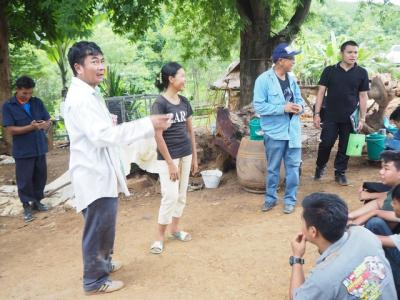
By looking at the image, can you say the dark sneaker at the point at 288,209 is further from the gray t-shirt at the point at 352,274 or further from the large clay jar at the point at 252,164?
the gray t-shirt at the point at 352,274

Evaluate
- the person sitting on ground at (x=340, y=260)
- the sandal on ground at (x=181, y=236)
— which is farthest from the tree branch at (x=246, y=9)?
the person sitting on ground at (x=340, y=260)

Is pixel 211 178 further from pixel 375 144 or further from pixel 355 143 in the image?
pixel 375 144

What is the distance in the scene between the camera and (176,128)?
3857mm

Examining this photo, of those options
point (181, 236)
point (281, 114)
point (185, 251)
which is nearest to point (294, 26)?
point (281, 114)

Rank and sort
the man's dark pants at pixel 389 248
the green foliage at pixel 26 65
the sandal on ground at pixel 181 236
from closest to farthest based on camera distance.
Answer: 1. the man's dark pants at pixel 389 248
2. the sandal on ground at pixel 181 236
3. the green foliage at pixel 26 65

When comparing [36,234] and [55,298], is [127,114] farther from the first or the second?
[55,298]

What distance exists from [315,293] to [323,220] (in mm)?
342

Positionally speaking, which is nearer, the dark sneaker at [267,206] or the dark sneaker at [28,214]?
the dark sneaker at [267,206]

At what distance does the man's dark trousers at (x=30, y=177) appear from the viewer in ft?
18.3

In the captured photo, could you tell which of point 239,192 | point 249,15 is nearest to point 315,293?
point 239,192

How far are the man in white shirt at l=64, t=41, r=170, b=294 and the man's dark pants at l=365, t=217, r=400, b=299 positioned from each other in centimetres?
151

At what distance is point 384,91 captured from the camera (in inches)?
263

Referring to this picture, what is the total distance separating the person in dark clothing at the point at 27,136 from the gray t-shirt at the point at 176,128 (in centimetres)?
234

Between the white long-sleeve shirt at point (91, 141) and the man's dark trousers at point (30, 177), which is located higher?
the white long-sleeve shirt at point (91, 141)
